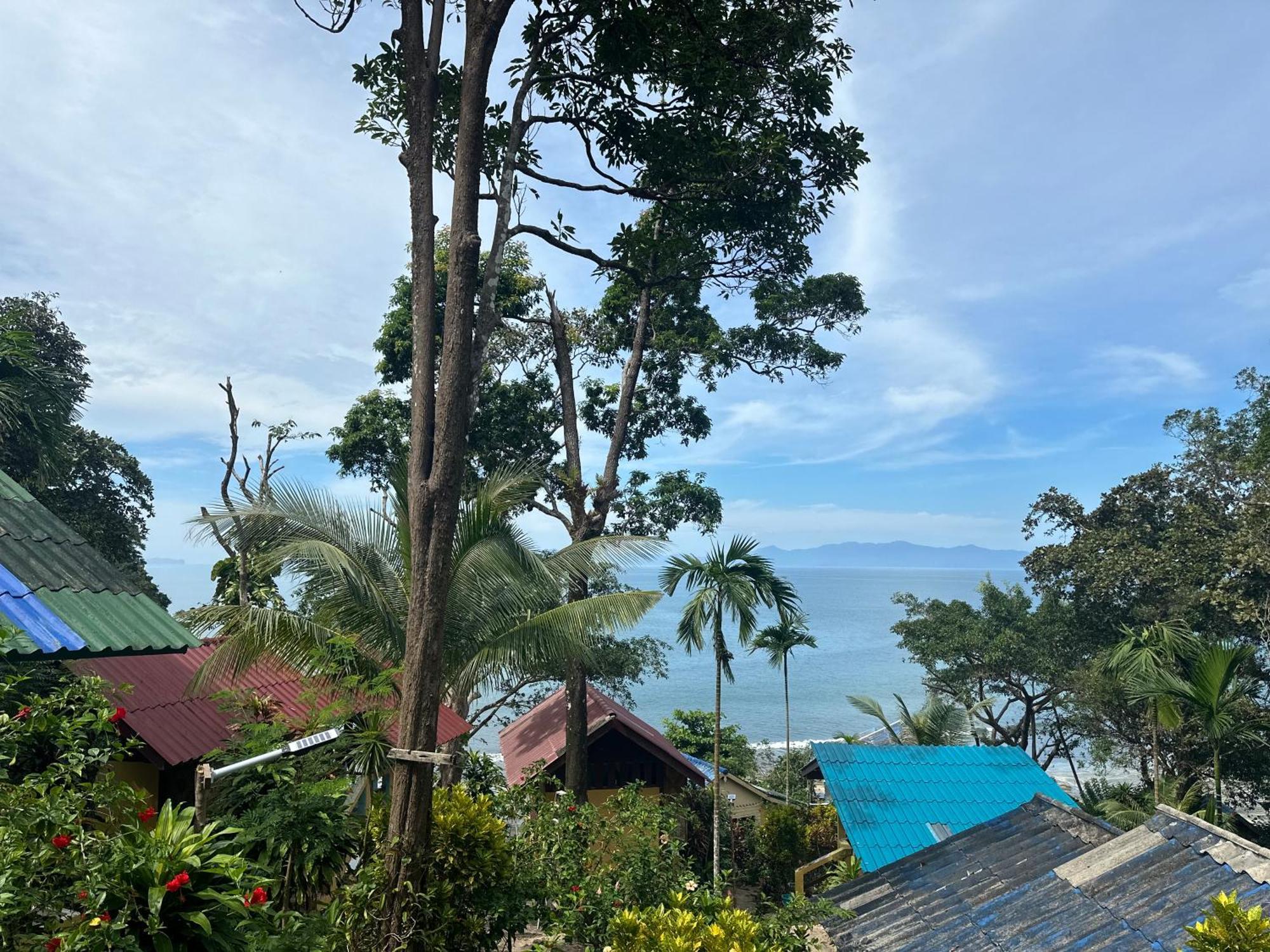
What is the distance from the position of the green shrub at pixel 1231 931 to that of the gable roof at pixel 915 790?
734 centimetres

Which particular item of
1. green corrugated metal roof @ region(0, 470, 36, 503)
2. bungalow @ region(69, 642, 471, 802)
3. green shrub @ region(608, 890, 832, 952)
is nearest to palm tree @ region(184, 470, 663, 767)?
bungalow @ region(69, 642, 471, 802)

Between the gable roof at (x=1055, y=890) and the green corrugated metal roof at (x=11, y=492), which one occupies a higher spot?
the green corrugated metal roof at (x=11, y=492)

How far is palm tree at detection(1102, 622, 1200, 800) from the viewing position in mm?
14055

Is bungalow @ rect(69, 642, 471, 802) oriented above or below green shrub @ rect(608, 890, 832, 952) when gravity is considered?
above

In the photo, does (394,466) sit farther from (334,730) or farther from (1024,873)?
(1024,873)

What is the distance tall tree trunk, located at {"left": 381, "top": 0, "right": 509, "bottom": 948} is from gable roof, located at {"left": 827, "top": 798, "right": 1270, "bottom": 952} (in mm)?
3694

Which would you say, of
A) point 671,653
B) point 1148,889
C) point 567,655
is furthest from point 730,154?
point 671,653

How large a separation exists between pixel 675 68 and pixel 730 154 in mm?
1149

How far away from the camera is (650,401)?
1891 cm

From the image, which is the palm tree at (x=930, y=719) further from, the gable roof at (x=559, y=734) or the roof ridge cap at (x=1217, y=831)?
the roof ridge cap at (x=1217, y=831)

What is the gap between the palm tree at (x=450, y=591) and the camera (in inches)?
291

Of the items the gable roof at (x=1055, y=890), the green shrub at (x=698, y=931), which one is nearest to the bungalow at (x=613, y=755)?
the gable roof at (x=1055, y=890)

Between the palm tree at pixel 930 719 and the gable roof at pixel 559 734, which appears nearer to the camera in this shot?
the gable roof at pixel 559 734

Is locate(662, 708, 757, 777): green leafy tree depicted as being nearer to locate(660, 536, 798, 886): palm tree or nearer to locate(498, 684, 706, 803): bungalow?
locate(498, 684, 706, 803): bungalow
